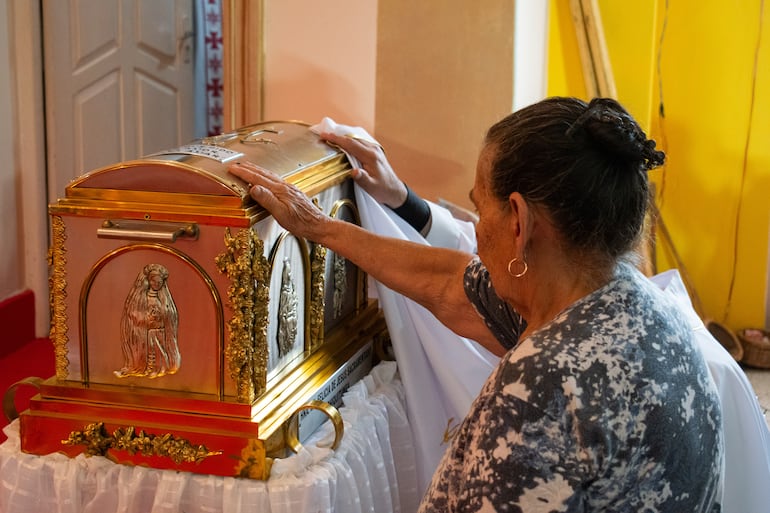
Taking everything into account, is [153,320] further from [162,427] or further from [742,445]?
[742,445]

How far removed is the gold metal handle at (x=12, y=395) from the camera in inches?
82.4

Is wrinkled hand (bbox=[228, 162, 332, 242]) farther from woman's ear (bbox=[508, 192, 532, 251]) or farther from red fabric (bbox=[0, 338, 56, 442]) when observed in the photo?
red fabric (bbox=[0, 338, 56, 442])

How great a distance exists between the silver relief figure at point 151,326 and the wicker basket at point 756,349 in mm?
3521

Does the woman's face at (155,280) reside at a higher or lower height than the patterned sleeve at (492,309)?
higher

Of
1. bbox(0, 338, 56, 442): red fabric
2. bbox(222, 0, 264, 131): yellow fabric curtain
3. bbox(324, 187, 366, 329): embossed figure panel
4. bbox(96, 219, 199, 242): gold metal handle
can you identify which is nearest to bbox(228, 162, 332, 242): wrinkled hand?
bbox(96, 219, 199, 242): gold metal handle

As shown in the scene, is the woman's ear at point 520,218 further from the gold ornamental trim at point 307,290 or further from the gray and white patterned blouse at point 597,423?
the gold ornamental trim at point 307,290

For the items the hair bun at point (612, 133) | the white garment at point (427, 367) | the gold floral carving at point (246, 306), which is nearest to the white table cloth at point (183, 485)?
the gold floral carving at point (246, 306)

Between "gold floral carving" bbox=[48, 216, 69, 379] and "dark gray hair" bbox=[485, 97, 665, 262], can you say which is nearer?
"dark gray hair" bbox=[485, 97, 665, 262]

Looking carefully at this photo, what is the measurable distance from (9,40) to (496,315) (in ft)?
10.4

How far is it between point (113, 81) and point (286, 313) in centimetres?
307

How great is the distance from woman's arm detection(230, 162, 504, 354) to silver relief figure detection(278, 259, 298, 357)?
101 millimetres

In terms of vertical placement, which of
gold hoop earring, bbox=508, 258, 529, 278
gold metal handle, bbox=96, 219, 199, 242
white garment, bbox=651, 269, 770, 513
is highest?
gold hoop earring, bbox=508, 258, 529, 278

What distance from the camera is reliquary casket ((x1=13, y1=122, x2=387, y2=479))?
6.45ft

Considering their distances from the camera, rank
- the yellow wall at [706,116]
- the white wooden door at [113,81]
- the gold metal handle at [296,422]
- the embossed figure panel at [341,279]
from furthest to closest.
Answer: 1. the yellow wall at [706,116]
2. the white wooden door at [113,81]
3. the embossed figure panel at [341,279]
4. the gold metal handle at [296,422]
